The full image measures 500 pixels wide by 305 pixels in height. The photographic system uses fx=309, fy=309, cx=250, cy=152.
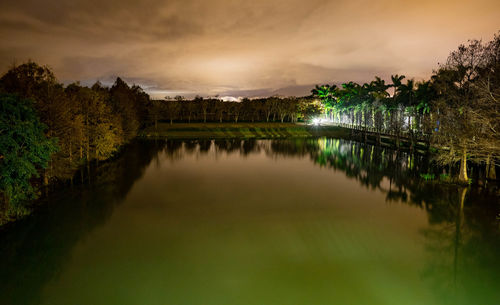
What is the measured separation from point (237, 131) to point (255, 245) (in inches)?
2453

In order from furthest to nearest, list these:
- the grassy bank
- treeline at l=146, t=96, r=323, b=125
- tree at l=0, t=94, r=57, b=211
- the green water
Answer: treeline at l=146, t=96, r=323, b=125 < the grassy bank < tree at l=0, t=94, r=57, b=211 < the green water

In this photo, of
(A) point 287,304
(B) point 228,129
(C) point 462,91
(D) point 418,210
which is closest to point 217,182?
(D) point 418,210

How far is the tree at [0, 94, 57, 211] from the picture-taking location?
560 inches

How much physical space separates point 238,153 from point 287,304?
118 ft

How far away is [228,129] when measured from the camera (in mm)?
77000

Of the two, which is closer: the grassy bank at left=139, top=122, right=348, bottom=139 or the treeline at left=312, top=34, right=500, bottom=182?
the treeline at left=312, top=34, right=500, bottom=182

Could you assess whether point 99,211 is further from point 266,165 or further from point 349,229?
point 266,165

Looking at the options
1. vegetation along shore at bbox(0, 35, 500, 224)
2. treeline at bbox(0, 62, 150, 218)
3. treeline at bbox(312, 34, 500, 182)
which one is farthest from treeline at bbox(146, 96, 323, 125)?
treeline at bbox(0, 62, 150, 218)

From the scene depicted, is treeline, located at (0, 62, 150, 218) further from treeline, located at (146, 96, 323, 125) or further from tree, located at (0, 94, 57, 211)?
treeline, located at (146, 96, 323, 125)

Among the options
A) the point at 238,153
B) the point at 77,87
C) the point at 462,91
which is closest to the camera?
the point at 462,91

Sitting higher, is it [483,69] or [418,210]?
[483,69]

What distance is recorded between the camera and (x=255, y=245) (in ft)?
45.4

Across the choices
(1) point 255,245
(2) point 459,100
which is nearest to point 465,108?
(2) point 459,100

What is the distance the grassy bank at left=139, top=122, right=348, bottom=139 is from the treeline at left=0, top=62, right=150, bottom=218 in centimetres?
3364
